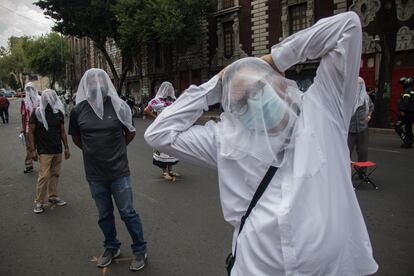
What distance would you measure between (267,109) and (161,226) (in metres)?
3.91

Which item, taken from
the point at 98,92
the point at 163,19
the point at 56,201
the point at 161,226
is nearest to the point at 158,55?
the point at 163,19

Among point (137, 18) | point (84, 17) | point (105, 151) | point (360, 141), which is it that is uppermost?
point (84, 17)

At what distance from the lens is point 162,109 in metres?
8.10

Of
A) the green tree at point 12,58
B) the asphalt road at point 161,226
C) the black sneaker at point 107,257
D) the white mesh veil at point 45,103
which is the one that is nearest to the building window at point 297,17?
the asphalt road at point 161,226

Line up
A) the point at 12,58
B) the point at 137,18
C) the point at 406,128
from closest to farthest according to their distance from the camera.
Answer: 1. the point at 406,128
2. the point at 137,18
3. the point at 12,58

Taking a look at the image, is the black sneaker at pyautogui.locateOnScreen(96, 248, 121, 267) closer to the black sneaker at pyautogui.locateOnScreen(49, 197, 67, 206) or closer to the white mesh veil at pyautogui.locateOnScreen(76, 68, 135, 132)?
the white mesh veil at pyautogui.locateOnScreen(76, 68, 135, 132)

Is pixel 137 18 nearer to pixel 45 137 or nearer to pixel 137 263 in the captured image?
pixel 45 137

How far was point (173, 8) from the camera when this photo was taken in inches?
993

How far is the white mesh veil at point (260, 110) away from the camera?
1.66 meters

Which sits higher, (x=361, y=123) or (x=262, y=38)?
(x=262, y=38)

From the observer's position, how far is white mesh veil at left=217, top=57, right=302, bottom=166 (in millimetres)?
1660

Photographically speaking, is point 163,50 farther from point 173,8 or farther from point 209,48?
point 173,8

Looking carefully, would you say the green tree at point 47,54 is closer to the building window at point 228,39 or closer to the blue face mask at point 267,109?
the building window at point 228,39

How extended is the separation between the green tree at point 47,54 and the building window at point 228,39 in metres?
37.8
